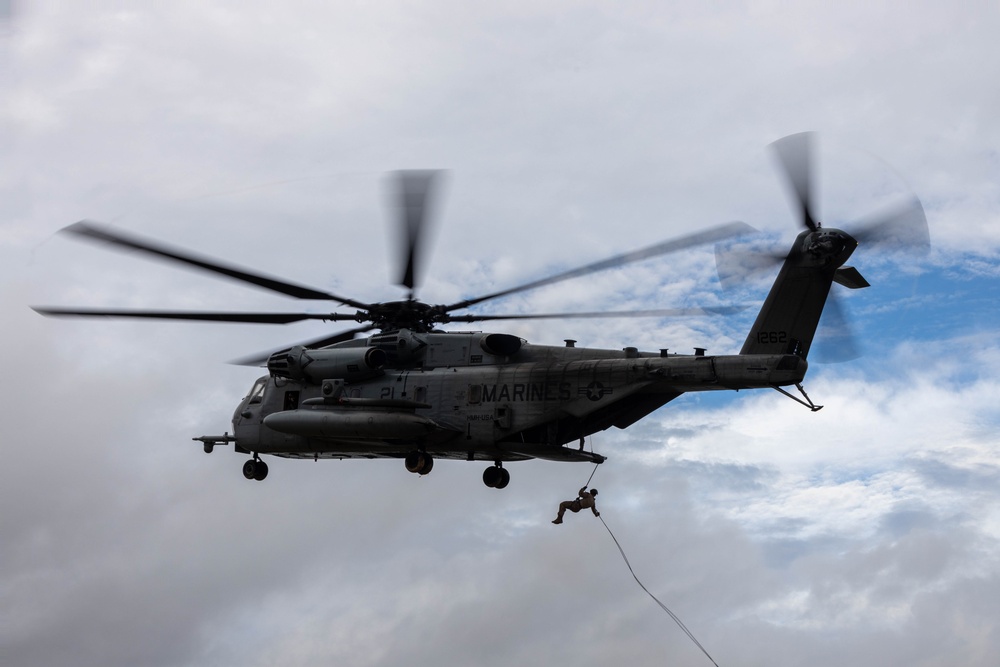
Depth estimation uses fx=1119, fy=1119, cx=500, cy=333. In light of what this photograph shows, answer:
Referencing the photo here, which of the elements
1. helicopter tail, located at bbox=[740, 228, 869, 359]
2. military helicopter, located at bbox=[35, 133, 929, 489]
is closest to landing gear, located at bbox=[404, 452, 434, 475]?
military helicopter, located at bbox=[35, 133, 929, 489]

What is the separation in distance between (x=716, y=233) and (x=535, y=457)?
301 inches

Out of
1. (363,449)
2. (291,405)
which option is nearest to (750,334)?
(363,449)

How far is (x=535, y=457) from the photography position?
29.3 metres

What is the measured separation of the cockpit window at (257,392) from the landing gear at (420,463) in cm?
605

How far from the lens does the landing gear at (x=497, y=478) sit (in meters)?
30.4

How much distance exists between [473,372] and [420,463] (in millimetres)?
2783

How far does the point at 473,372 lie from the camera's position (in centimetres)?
2973

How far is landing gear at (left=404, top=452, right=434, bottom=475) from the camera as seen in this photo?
97.0ft

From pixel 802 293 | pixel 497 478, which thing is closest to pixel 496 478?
pixel 497 478

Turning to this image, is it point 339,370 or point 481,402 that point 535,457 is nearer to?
point 481,402

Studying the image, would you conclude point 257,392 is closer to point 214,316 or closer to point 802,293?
point 214,316

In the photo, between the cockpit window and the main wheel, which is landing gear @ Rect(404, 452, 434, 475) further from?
the cockpit window

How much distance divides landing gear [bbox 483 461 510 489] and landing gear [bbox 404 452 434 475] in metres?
1.68

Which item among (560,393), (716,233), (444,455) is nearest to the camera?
(716,233)
